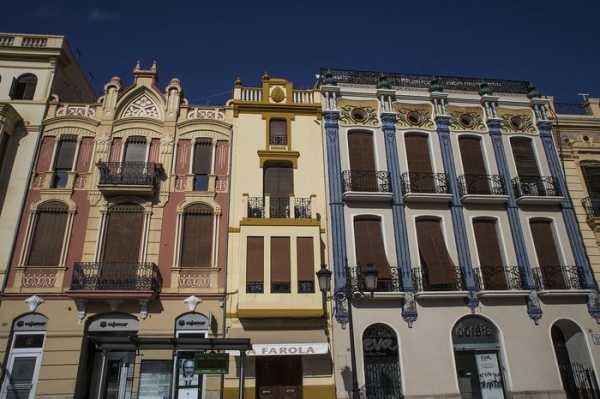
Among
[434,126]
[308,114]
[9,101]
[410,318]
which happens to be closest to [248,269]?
[410,318]

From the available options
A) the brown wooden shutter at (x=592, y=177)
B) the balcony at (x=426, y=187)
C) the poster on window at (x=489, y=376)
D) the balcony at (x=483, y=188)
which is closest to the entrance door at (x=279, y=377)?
the poster on window at (x=489, y=376)

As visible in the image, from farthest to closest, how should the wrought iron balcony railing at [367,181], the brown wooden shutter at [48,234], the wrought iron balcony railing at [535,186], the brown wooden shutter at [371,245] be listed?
1. the wrought iron balcony railing at [535,186]
2. the wrought iron balcony railing at [367,181]
3. the brown wooden shutter at [371,245]
4. the brown wooden shutter at [48,234]

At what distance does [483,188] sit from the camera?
1861cm

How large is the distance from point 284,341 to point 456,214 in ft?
29.5

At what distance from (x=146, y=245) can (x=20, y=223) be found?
486cm

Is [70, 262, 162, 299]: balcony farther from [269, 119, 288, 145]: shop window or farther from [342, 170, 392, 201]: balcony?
[342, 170, 392, 201]: balcony

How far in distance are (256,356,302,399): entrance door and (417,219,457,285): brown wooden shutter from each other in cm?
626

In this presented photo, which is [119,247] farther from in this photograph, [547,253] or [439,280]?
[547,253]

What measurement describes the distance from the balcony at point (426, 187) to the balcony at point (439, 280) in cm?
299

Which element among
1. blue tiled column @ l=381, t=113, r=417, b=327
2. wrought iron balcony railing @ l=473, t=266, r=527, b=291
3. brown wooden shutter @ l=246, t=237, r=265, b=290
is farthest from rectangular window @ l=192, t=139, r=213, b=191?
wrought iron balcony railing @ l=473, t=266, r=527, b=291

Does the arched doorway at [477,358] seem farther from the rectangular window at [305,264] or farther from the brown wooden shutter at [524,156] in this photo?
the brown wooden shutter at [524,156]

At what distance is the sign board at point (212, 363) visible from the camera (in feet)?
36.7

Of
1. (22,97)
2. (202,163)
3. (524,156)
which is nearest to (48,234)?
(202,163)

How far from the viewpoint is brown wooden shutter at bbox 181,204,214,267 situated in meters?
16.4
